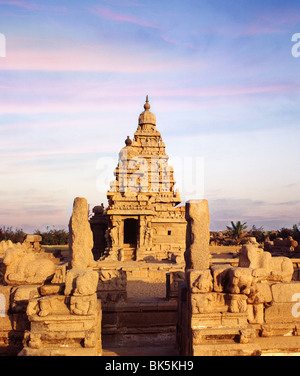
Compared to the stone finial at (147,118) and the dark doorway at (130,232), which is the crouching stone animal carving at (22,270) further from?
the stone finial at (147,118)

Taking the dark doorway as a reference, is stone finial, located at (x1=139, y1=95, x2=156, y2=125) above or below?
above

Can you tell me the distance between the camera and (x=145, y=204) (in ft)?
70.7

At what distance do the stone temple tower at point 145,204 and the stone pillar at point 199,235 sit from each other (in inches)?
437

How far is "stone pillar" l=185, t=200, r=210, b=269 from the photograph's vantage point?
20.2ft

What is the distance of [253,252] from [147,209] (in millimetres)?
14877

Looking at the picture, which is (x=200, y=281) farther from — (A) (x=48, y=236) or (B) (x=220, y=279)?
(A) (x=48, y=236)

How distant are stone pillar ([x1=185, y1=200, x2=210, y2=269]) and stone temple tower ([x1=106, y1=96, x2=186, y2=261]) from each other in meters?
11.1

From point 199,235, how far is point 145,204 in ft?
50.6

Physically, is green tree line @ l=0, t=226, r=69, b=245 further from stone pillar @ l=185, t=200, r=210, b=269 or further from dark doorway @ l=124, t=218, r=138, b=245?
stone pillar @ l=185, t=200, r=210, b=269

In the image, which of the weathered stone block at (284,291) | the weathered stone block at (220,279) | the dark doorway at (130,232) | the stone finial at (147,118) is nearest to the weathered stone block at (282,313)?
the weathered stone block at (284,291)

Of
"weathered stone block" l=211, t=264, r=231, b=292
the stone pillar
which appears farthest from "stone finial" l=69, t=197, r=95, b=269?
"weathered stone block" l=211, t=264, r=231, b=292

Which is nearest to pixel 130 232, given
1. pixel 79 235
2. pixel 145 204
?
pixel 145 204
